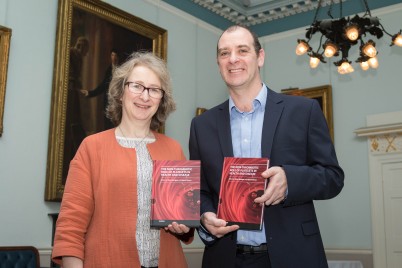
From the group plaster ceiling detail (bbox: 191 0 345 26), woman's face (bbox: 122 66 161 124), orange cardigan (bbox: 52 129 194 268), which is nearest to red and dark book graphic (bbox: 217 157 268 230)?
orange cardigan (bbox: 52 129 194 268)

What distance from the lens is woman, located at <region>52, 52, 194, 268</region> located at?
8.01ft

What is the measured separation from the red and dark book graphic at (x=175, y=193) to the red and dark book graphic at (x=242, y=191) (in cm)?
16

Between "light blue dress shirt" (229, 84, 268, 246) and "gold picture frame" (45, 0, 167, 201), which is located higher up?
"gold picture frame" (45, 0, 167, 201)

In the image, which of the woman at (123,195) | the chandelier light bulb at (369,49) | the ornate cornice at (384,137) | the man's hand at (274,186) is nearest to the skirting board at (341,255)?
the ornate cornice at (384,137)

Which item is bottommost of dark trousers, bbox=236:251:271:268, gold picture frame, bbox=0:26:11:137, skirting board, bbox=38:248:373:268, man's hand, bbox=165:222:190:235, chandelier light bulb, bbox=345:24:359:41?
skirting board, bbox=38:248:373:268

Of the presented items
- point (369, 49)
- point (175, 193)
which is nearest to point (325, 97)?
point (369, 49)

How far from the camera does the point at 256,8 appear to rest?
9.85 meters

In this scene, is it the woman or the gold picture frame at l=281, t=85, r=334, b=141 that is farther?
the gold picture frame at l=281, t=85, r=334, b=141

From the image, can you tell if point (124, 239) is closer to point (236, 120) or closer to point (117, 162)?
point (117, 162)

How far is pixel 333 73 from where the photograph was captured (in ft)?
29.7

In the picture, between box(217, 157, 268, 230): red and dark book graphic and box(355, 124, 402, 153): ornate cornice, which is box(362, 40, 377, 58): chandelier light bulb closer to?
box(355, 124, 402, 153): ornate cornice

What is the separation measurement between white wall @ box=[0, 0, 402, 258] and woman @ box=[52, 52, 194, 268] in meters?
3.76

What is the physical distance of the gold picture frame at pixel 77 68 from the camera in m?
6.41

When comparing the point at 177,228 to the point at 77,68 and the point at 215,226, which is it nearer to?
the point at 215,226
